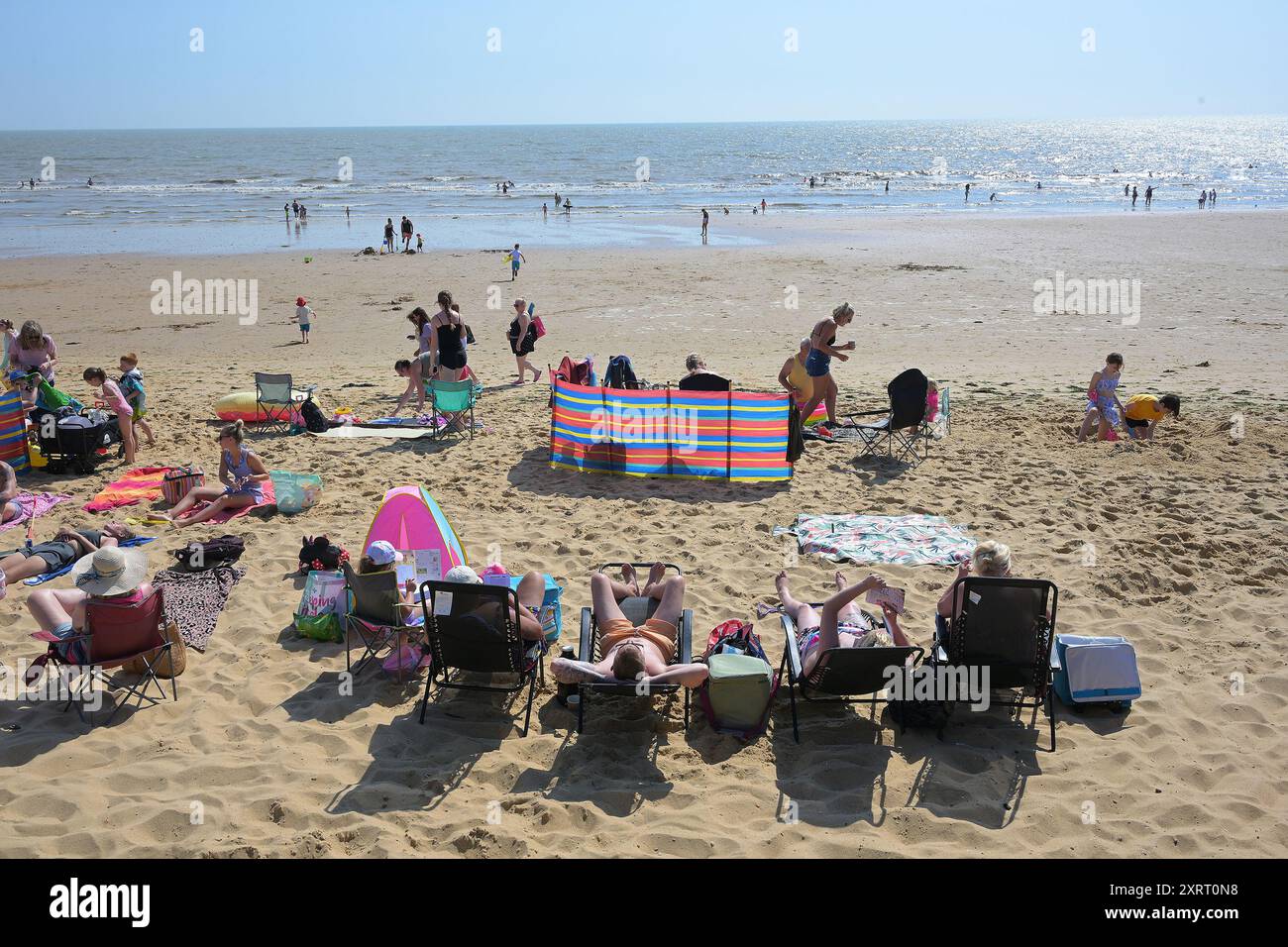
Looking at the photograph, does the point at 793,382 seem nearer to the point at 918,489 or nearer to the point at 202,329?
the point at 918,489

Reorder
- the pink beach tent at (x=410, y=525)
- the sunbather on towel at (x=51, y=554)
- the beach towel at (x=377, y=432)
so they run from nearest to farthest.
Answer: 1. the pink beach tent at (x=410, y=525)
2. the sunbather on towel at (x=51, y=554)
3. the beach towel at (x=377, y=432)

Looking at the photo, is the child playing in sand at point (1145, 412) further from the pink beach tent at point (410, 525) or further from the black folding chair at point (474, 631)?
the black folding chair at point (474, 631)

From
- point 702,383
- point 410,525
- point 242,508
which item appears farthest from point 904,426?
point 242,508

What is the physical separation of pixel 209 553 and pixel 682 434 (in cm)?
413

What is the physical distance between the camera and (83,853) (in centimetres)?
396

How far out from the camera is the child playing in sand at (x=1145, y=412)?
9.59 metres

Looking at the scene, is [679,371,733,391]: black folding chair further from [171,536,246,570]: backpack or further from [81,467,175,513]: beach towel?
[81,467,175,513]: beach towel

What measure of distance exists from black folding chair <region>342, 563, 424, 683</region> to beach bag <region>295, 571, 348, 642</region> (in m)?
0.25

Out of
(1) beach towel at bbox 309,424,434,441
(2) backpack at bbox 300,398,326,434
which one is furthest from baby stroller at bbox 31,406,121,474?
(1) beach towel at bbox 309,424,434,441

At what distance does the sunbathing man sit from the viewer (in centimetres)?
465

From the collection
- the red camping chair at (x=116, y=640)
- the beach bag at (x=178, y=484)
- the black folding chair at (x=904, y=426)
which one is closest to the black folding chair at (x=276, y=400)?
the beach bag at (x=178, y=484)

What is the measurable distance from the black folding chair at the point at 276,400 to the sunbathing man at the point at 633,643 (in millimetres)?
5944
